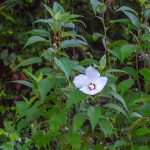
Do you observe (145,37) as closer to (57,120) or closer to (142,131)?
(142,131)

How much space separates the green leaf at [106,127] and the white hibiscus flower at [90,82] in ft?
0.36

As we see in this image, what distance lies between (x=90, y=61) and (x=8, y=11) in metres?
2.46

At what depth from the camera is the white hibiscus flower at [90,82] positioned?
67.6 inches

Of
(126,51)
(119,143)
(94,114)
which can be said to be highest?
(126,51)

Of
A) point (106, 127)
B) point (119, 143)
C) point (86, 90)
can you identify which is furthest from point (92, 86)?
point (119, 143)

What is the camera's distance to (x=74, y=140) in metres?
1.77

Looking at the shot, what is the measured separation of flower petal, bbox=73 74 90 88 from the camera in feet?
5.77

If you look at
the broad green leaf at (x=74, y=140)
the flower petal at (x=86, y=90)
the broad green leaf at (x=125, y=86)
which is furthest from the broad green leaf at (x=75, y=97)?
the broad green leaf at (x=125, y=86)

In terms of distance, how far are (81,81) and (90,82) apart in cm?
3

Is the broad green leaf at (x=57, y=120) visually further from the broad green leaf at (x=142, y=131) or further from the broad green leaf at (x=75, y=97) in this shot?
the broad green leaf at (x=142, y=131)

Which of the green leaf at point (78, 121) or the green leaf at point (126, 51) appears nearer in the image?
the green leaf at point (78, 121)

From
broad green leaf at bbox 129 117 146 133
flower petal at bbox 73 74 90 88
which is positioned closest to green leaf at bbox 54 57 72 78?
flower petal at bbox 73 74 90 88

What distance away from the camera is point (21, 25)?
→ 4.31 metres

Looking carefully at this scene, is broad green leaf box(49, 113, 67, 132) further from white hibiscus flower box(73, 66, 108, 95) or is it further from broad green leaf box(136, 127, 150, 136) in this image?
broad green leaf box(136, 127, 150, 136)
